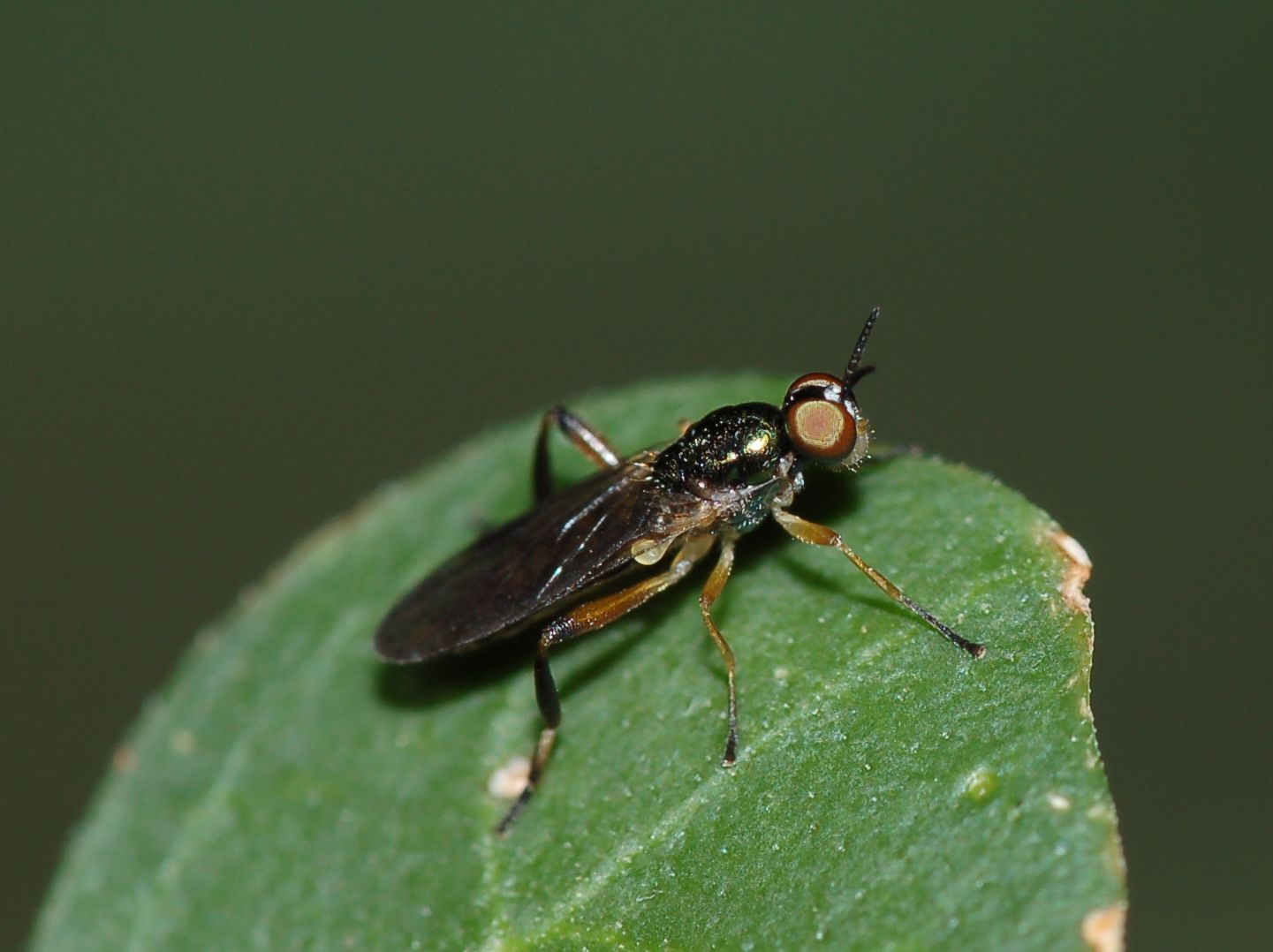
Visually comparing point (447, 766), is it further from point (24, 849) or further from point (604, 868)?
point (24, 849)

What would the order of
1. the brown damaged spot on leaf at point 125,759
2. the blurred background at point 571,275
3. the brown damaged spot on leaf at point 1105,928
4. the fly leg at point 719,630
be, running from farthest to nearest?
the blurred background at point 571,275
the brown damaged spot on leaf at point 125,759
the fly leg at point 719,630
the brown damaged spot on leaf at point 1105,928

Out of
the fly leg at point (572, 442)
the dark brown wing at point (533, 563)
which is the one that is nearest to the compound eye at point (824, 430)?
the dark brown wing at point (533, 563)

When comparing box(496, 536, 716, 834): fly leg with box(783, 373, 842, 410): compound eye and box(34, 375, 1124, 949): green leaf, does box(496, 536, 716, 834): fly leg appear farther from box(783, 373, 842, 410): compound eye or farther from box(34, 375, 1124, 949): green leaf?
box(783, 373, 842, 410): compound eye

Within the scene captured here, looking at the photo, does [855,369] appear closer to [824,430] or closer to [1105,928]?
[824,430]

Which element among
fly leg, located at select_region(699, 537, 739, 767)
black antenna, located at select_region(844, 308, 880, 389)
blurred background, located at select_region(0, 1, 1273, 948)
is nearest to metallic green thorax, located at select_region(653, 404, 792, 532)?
fly leg, located at select_region(699, 537, 739, 767)

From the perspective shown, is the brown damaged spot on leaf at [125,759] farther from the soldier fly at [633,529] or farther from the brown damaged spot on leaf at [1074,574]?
the brown damaged spot on leaf at [1074,574]

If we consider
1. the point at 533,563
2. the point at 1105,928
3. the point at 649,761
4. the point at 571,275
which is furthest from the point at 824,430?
the point at 571,275
